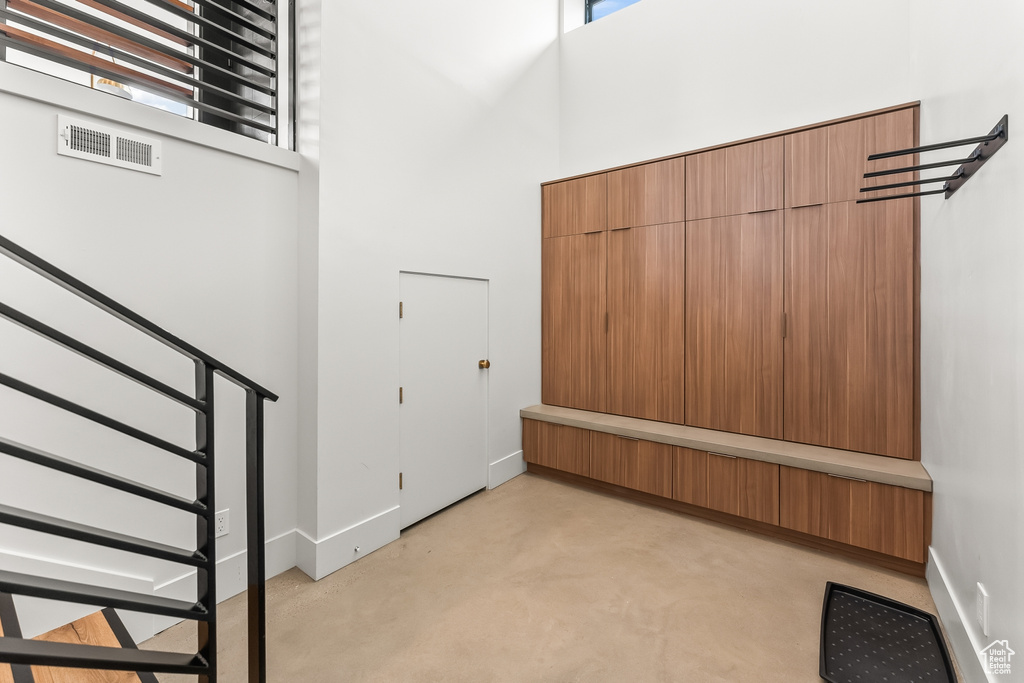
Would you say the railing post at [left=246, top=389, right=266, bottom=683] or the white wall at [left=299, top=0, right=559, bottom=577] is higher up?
the white wall at [left=299, top=0, right=559, bottom=577]

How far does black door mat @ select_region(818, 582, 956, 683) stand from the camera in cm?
184

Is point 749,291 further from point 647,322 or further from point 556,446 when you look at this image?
point 556,446

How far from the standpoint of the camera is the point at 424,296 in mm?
3129

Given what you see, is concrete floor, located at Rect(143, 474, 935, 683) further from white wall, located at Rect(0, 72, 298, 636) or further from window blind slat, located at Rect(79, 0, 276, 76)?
window blind slat, located at Rect(79, 0, 276, 76)

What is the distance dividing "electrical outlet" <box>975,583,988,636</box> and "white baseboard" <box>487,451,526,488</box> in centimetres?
276

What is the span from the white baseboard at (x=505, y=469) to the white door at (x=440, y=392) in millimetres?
69

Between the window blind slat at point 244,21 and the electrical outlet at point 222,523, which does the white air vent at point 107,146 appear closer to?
the window blind slat at point 244,21

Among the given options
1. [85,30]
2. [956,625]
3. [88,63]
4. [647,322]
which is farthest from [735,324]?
[85,30]

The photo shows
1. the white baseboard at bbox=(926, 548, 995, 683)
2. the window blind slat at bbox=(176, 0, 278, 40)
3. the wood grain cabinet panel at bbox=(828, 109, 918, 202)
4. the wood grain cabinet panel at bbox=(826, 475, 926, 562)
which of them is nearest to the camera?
the white baseboard at bbox=(926, 548, 995, 683)

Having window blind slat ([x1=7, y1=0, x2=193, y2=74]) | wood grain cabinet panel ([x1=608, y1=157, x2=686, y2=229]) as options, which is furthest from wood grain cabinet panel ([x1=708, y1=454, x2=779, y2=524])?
window blind slat ([x1=7, y1=0, x2=193, y2=74])

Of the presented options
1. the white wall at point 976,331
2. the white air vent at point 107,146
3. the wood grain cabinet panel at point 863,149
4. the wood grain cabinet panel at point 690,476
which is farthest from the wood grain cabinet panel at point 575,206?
the white air vent at point 107,146

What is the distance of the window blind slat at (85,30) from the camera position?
82.8 inches

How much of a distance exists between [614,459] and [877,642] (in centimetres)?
177

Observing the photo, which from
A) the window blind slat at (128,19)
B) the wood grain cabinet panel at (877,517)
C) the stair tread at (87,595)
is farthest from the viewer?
the wood grain cabinet panel at (877,517)
